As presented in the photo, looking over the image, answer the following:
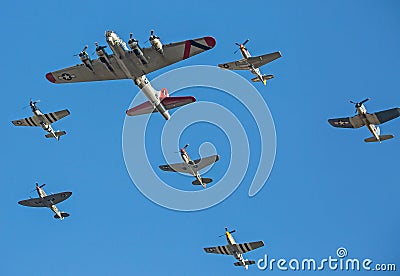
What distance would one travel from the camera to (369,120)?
182 ft

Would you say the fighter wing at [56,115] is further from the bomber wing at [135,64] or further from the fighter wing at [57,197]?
the fighter wing at [57,197]

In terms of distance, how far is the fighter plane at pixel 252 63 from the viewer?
63.6 m

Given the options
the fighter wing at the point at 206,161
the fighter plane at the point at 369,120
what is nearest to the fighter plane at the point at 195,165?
the fighter wing at the point at 206,161

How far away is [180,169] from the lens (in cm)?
6012

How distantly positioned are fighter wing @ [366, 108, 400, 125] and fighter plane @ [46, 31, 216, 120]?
16.7 metres

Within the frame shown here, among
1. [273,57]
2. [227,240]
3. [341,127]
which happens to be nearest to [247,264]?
[227,240]

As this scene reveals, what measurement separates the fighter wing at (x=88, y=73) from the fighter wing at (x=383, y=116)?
22.0 m

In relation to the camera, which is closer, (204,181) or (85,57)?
(85,57)

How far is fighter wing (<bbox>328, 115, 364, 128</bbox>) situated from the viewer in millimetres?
56062

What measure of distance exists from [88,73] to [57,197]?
13.0m

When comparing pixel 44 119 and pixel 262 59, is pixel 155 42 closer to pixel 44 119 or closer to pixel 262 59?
pixel 44 119

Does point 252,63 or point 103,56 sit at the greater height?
point 252,63

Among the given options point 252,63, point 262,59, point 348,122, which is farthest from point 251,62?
point 348,122

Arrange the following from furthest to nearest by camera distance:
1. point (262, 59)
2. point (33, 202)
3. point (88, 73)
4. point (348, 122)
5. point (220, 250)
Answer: point (262, 59)
point (220, 250)
point (33, 202)
point (348, 122)
point (88, 73)
